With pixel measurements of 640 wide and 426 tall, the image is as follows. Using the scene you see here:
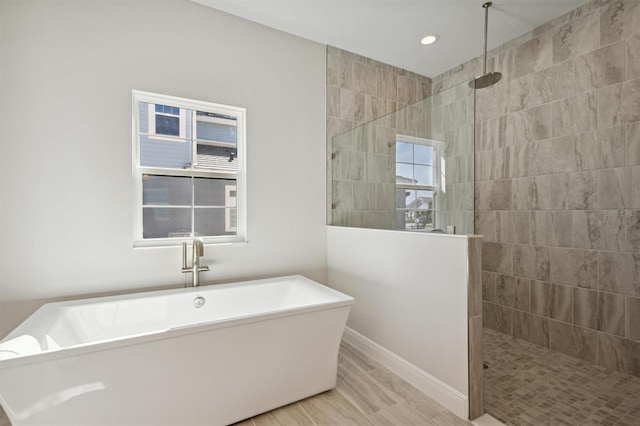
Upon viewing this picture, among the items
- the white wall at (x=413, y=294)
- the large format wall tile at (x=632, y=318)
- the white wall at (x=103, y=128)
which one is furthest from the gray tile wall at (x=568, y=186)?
the white wall at (x=103, y=128)

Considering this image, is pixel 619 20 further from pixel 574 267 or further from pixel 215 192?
pixel 215 192

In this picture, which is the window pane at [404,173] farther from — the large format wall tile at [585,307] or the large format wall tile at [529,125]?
the large format wall tile at [585,307]

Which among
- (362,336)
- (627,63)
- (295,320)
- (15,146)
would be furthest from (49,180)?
(627,63)

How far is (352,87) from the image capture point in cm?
322

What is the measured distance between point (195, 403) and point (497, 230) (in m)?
3.00

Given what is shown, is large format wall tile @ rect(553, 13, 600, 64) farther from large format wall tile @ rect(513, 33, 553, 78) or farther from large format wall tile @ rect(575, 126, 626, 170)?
large format wall tile @ rect(575, 126, 626, 170)

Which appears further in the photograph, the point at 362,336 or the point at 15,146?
the point at 362,336

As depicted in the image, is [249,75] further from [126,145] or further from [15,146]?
[15,146]

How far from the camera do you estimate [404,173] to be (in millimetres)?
2439

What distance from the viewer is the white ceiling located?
241cm

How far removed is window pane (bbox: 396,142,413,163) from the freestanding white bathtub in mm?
1263

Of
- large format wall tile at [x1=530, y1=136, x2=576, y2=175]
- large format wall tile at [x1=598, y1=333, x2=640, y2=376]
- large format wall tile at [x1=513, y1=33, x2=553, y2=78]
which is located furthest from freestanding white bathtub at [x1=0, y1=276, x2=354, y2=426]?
large format wall tile at [x1=513, y1=33, x2=553, y2=78]

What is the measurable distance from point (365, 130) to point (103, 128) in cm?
217

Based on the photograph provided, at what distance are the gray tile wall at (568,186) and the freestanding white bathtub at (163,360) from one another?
1.97 m
